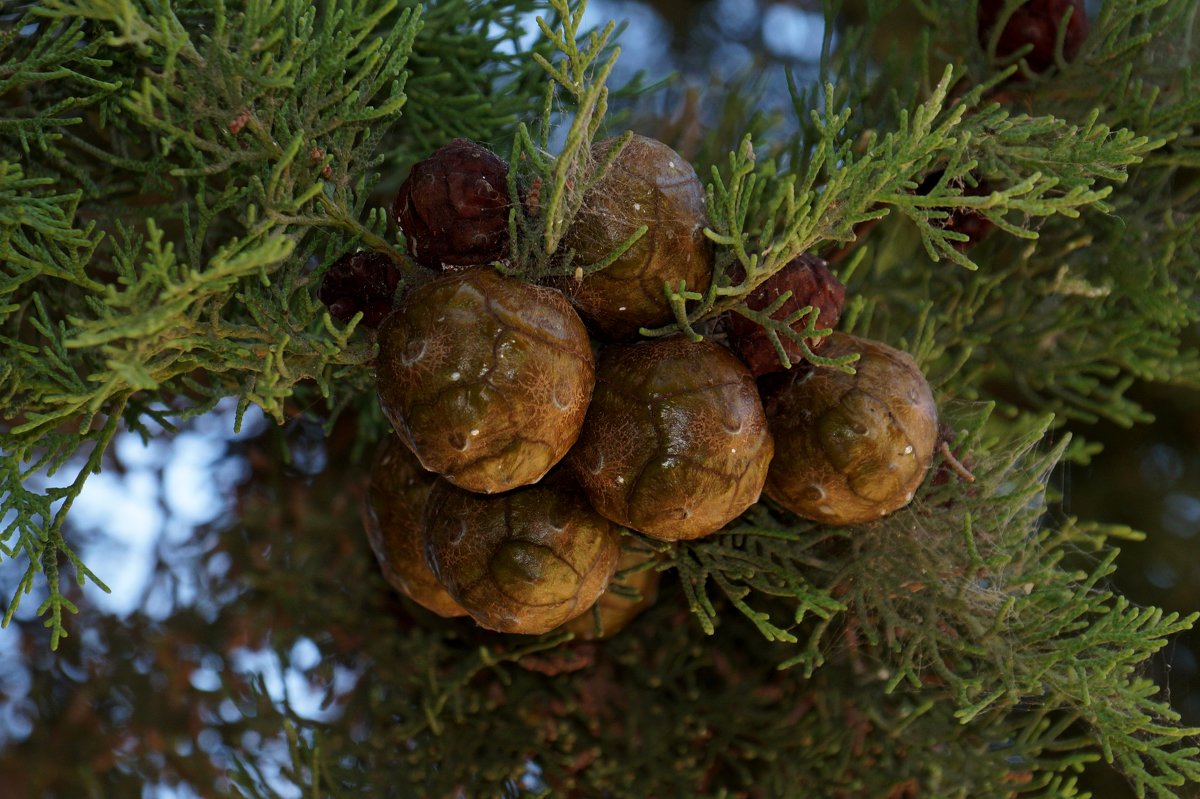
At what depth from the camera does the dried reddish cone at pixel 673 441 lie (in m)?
1.01

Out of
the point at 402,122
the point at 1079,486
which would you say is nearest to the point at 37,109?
the point at 402,122

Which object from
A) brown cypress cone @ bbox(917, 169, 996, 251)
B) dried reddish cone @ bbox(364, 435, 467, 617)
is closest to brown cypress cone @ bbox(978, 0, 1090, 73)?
brown cypress cone @ bbox(917, 169, 996, 251)

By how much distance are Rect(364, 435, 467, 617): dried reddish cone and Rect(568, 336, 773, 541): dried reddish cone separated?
248 mm

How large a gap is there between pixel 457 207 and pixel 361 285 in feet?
0.50

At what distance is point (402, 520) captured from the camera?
4.02 ft

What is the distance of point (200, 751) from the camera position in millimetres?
1834

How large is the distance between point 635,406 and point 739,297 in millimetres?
160

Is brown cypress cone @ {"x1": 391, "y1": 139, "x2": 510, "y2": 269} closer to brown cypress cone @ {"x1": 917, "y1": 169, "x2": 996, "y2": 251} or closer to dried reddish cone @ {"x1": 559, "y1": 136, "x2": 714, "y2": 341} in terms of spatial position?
dried reddish cone @ {"x1": 559, "y1": 136, "x2": 714, "y2": 341}

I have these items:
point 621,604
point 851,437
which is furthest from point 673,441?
point 621,604

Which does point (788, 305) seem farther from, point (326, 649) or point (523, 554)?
point (326, 649)

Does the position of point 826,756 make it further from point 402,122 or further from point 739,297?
point 402,122

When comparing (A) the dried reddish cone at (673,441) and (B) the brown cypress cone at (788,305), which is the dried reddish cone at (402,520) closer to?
(A) the dried reddish cone at (673,441)

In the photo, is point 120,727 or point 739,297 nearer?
point 739,297

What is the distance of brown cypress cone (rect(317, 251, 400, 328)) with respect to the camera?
108 centimetres
